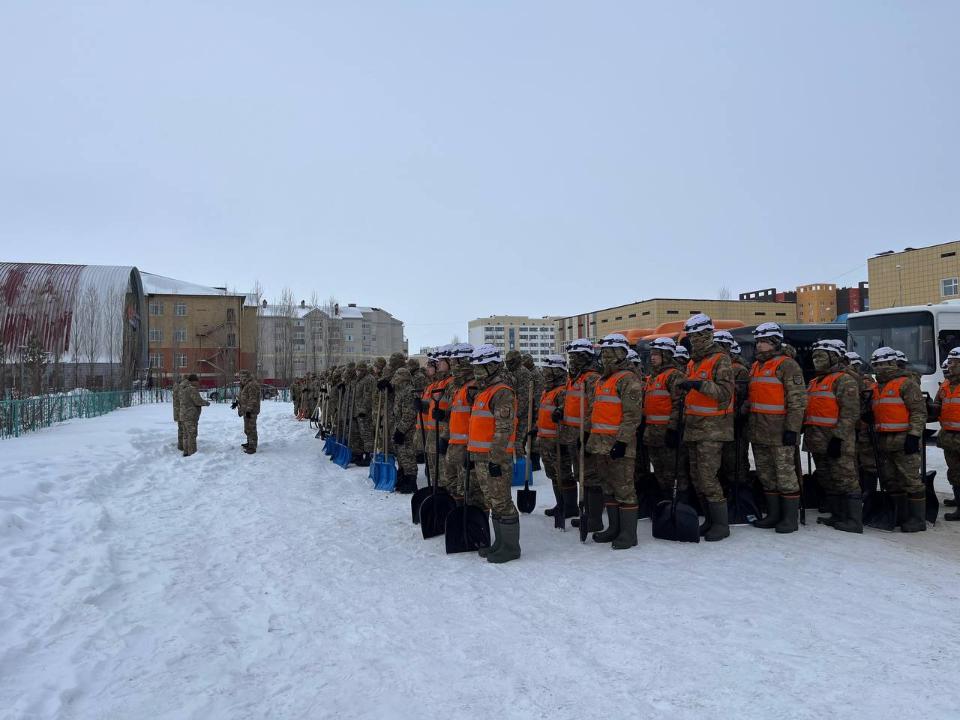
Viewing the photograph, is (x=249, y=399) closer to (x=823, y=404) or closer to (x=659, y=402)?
(x=659, y=402)

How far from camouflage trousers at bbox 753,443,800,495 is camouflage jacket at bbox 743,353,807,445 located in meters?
0.10

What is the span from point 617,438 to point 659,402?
4.42ft

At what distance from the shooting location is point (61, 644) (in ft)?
13.1

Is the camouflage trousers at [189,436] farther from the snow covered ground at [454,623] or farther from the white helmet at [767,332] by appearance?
the white helmet at [767,332]

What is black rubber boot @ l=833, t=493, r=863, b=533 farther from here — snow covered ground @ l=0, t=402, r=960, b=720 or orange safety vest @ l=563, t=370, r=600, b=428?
orange safety vest @ l=563, t=370, r=600, b=428

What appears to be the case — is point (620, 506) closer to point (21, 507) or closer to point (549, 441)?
point (549, 441)

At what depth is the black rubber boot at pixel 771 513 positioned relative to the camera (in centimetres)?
673

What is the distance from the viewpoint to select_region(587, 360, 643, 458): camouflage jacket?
6.10 m

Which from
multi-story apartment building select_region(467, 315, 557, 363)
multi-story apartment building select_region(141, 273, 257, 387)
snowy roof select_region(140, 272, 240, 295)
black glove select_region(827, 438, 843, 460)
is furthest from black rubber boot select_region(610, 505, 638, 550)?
multi-story apartment building select_region(467, 315, 557, 363)

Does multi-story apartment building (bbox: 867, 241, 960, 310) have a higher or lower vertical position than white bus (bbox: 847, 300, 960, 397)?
higher

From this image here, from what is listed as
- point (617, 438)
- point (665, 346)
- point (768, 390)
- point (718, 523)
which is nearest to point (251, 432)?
point (665, 346)

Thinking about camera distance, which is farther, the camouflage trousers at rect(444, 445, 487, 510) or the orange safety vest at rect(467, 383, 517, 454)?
the camouflage trousers at rect(444, 445, 487, 510)

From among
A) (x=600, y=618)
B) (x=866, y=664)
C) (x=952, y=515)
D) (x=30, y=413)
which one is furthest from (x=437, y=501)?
(x=30, y=413)

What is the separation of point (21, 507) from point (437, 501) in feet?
16.0
